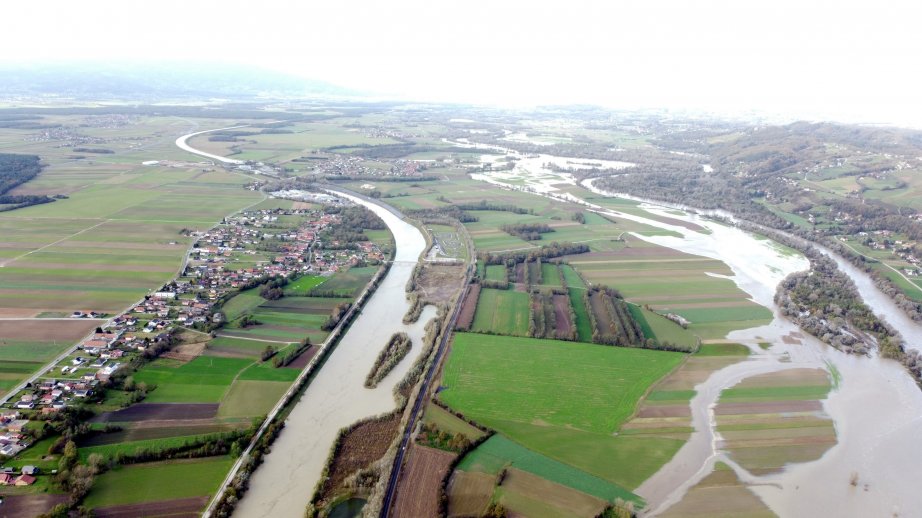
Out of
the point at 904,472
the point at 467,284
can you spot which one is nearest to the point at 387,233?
the point at 467,284

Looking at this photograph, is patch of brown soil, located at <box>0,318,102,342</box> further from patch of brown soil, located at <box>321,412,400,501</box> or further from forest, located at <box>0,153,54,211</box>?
forest, located at <box>0,153,54,211</box>

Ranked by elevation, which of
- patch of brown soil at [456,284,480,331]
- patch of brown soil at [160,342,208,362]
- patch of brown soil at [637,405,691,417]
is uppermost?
patch of brown soil at [456,284,480,331]

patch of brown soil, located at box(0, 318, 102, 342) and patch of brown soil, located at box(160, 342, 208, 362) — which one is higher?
patch of brown soil, located at box(0, 318, 102, 342)

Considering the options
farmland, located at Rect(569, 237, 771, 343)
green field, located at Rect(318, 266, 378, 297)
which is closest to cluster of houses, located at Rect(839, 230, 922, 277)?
farmland, located at Rect(569, 237, 771, 343)

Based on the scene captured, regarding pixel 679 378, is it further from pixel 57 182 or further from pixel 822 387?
pixel 57 182

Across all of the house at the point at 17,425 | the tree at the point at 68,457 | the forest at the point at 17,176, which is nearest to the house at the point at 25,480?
the tree at the point at 68,457

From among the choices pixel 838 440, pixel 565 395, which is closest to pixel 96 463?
pixel 565 395
